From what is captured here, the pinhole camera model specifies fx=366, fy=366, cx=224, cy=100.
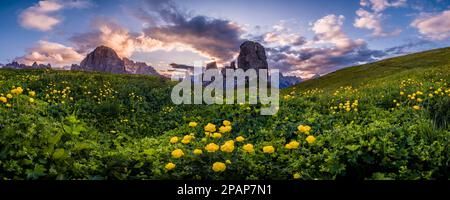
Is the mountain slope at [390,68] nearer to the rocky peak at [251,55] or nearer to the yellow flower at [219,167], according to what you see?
the yellow flower at [219,167]

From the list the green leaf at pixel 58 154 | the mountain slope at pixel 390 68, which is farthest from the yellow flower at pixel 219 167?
the mountain slope at pixel 390 68

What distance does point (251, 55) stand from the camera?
4983 inches

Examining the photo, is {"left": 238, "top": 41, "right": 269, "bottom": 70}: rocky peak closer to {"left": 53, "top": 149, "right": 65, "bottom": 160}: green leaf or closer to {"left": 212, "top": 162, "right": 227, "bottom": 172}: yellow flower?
{"left": 53, "top": 149, "right": 65, "bottom": 160}: green leaf

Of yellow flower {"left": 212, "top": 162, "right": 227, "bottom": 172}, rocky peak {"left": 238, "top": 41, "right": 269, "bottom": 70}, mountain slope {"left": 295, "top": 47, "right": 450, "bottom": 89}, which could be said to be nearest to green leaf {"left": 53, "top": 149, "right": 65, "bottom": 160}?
yellow flower {"left": 212, "top": 162, "right": 227, "bottom": 172}

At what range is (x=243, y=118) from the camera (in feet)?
35.7

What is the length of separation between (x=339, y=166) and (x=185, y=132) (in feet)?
23.3

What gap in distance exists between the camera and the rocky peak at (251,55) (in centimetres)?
12535

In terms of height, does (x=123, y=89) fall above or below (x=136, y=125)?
above

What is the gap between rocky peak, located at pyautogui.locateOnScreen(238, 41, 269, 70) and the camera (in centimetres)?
12535

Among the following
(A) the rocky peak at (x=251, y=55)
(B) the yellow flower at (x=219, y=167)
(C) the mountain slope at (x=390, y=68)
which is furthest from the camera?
(A) the rocky peak at (x=251, y=55)

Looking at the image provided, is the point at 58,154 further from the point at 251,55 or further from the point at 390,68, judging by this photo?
the point at 251,55

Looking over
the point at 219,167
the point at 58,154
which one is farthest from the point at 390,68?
the point at 58,154
